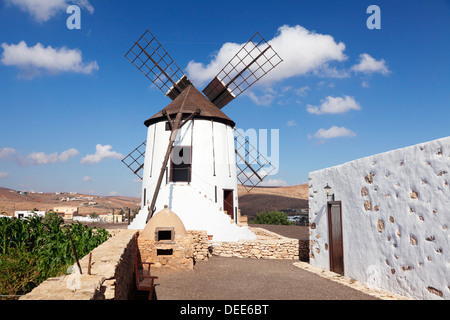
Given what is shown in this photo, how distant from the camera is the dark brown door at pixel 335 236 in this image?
27.1 feet

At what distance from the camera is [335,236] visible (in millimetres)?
8539

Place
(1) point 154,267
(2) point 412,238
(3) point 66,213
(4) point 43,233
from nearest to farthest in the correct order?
1. (2) point 412,238
2. (4) point 43,233
3. (1) point 154,267
4. (3) point 66,213

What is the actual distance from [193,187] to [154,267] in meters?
5.31

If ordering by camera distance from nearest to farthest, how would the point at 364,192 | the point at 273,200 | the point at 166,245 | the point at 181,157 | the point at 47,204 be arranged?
the point at 364,192 → the point at 166,245 → the point at 181,157 → the point at 47,204 → the point at 273,200

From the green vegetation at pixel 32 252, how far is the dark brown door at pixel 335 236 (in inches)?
242

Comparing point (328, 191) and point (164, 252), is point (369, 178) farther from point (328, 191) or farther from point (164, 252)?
point (164, 252)

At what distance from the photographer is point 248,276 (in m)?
8.55

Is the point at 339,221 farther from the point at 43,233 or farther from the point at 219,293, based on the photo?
the point at 43,233

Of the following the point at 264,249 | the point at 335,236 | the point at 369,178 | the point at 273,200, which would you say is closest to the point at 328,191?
the point at 335,236

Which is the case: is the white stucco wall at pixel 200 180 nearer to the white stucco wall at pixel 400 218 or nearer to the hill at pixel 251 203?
the white stucco wall at pixel 400 218

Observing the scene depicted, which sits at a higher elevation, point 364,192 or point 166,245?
point 364,192

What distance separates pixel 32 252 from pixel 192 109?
9666mm

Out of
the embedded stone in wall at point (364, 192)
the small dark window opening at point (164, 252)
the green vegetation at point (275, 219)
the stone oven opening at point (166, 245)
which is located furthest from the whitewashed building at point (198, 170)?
the green vegetation at point (275, 219)
